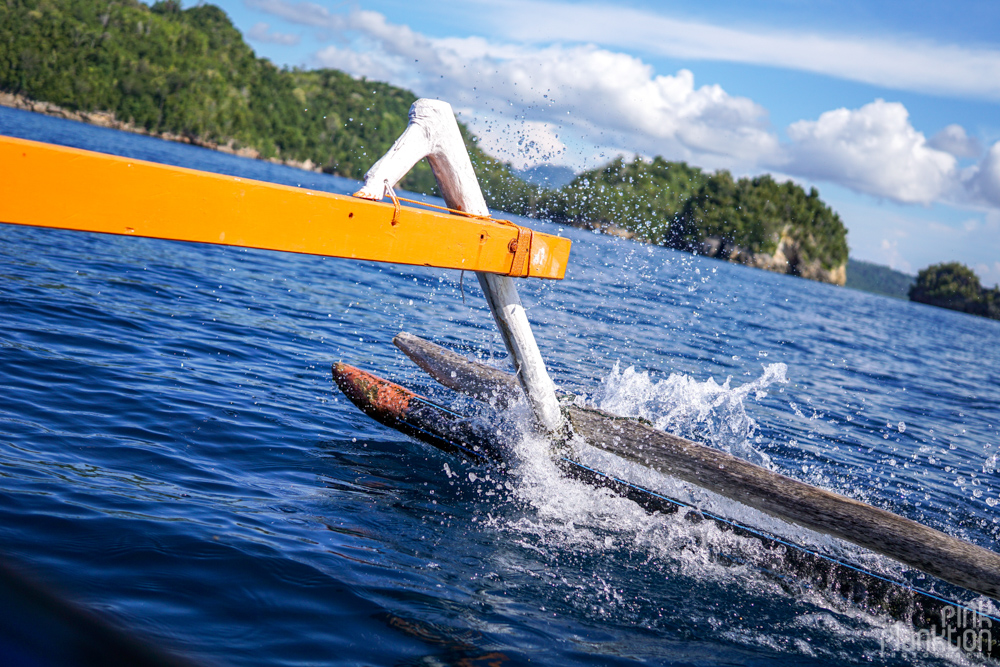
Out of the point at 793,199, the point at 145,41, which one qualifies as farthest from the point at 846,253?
the point at 145,41

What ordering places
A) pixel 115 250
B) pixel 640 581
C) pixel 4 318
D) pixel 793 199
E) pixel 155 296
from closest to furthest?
pixel 640 581, pixel 4 318, pixel 155 296, pixel 115 250, pixel 793 199

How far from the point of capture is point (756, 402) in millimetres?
11234

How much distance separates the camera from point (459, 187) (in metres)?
5.06

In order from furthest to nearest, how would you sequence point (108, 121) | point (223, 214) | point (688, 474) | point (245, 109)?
point (245, 109), point (108, 121), point (688, 474), point (223, 214)

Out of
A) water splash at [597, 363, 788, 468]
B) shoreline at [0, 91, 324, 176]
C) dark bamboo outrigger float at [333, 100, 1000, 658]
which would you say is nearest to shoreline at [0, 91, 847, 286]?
shoreline at [0, 91, 324, 176]

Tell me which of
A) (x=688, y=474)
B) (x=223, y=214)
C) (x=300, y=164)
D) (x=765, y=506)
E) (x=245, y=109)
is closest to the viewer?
(x=223, y=214)

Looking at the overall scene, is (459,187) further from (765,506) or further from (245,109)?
(245,109)

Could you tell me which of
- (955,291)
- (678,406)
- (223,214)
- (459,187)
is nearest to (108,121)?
(678,406)

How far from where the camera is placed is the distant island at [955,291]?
427ft

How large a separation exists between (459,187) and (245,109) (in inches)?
5728

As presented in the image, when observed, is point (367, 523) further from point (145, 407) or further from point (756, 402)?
point (756, 402)

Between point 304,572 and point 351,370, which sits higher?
point 351,370

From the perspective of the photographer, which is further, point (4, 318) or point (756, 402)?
point (756, 402)

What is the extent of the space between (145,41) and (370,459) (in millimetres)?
155750
